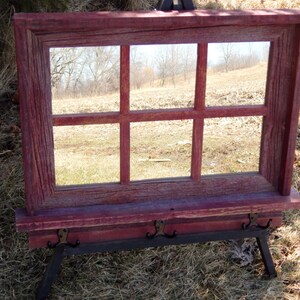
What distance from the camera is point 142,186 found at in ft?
7.04

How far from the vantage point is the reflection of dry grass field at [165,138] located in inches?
80.7

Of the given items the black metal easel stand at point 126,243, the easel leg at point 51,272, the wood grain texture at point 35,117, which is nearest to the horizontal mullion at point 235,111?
the black metal easel stand at point 126,243

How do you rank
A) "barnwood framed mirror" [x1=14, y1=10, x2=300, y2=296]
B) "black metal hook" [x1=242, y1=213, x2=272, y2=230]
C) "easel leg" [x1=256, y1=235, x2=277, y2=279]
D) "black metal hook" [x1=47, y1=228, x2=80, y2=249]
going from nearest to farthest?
"barnwood framed mirror" [x1=14, y1=10, x2=300, y2=296], "black metal hook" [x1=47, y1=228, x2=80, y2=249], "black metal hook" [x1=242, y1=213, x2=272, y2=230], "easel leg" [x1=256, y1=235, x2=277, y2=279]

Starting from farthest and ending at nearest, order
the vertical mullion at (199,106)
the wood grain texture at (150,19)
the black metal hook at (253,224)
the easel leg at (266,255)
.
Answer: the easel leg at (266,255)
the black metal hook at (253,224)
the vertical mullion at (199,106)
the wood grain texture at (150,19)

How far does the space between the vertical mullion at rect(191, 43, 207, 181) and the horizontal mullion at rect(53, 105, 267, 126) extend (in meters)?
0.03

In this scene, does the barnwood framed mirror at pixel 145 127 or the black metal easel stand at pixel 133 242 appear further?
the black metal easel stand at pixel 133 242

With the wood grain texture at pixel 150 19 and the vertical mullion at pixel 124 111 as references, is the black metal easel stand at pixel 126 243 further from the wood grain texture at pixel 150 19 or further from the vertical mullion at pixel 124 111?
the wood grain texture at pixel 150 19

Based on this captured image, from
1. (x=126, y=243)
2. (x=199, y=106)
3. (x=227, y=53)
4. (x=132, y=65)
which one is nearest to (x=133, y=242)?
(x=126, y=243)

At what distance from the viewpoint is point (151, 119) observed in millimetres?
2078

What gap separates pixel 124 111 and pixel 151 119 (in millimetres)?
105

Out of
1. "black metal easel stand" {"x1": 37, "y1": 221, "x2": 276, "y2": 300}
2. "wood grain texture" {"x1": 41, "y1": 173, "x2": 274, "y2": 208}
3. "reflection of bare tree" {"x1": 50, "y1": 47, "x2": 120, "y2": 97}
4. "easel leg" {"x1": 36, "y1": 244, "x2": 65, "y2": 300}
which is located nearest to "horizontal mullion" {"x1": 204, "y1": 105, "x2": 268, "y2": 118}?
"wood grain texture" {"x1": 41, "y1": 173, "x2": 274, "y2": 208}

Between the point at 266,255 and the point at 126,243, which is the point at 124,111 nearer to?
the point at 126,243

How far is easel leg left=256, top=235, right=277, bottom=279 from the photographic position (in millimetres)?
2400

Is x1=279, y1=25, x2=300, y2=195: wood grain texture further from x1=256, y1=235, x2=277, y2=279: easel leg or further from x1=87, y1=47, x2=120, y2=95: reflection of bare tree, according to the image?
x1=87, y1=47, x2=120, y2=95: reflection of bare tree
